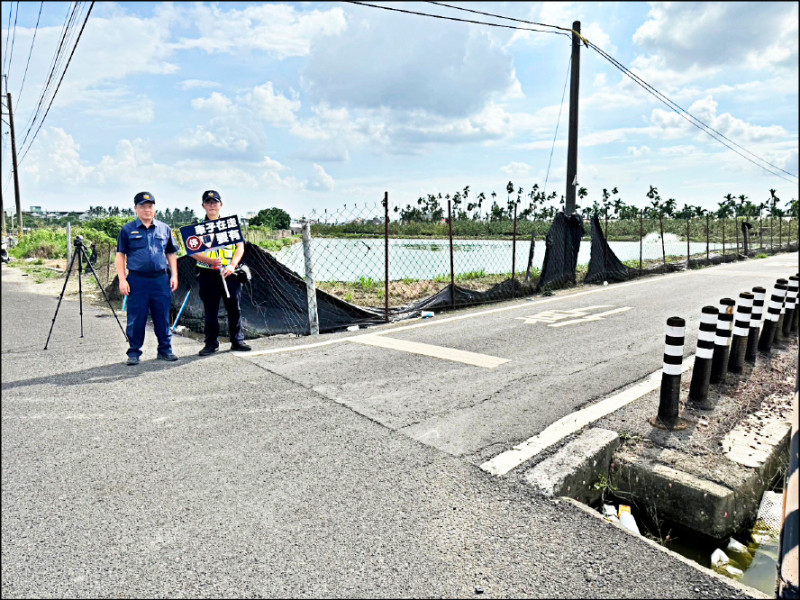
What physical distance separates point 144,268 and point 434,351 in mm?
3482

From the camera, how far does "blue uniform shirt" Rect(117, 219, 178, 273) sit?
5.48m

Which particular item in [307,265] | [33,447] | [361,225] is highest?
[361,225]

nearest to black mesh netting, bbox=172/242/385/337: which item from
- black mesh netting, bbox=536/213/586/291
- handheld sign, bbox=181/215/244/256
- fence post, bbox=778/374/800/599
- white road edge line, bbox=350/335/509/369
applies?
white road edge line, bbox=350/335/509/369

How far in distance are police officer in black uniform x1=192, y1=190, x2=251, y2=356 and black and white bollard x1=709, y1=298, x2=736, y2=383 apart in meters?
5.22

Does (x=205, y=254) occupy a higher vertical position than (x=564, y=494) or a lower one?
higher

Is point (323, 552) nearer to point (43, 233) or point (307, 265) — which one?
point (307, 265)

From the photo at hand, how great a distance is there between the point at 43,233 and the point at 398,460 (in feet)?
Answer: 105

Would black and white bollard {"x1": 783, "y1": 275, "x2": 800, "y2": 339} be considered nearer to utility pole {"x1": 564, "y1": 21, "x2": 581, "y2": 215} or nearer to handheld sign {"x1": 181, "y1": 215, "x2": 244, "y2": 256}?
handheld sign {"x1": 181, "y1": 215, "x2": 244, "y2": 256}

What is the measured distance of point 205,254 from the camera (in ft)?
22.1

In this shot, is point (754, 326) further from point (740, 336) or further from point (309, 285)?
point (309, 285)

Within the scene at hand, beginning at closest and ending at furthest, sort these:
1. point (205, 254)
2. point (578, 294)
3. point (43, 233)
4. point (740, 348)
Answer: point (740, 348)
point (205, 254)
point (578, 294)
point (43, 233)

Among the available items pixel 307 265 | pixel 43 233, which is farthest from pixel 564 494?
pixel 43 233

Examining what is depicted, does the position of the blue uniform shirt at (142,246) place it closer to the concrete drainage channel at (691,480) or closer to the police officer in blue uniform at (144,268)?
the police officer in blue uniform at (144,268)

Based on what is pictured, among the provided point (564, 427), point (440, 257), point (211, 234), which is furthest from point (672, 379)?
point (440, 257)
